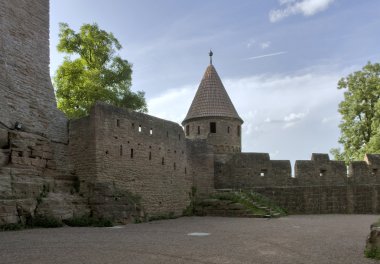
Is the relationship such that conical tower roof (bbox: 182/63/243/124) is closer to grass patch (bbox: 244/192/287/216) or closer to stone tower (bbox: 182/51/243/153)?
stone tower (bbox: 182/51/243/153)

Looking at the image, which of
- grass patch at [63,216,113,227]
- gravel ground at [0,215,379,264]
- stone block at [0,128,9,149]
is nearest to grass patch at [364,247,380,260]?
gravel ground at [0,215,379,264]

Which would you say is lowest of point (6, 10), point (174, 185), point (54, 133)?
point (174, 185)

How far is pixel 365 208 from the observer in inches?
Answer: 909

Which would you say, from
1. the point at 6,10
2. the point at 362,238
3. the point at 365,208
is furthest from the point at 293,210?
the point at 6,10

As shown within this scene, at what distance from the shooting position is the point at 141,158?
18031 mm

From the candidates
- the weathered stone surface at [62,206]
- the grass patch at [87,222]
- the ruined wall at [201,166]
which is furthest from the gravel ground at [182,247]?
the ruined wall at [201,166]

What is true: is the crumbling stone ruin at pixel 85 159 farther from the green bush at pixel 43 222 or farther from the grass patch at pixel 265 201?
the grass patch at pixel 265 201

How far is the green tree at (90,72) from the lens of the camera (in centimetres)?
2655

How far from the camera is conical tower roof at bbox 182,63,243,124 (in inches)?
1215

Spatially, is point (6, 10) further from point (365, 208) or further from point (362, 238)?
point (365, 208)

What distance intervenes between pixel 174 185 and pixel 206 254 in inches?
485

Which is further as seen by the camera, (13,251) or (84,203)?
(84,203)

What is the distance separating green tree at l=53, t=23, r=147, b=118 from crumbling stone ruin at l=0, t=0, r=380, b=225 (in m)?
7.63

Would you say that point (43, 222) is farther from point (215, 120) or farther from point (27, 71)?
point (215, 120)
